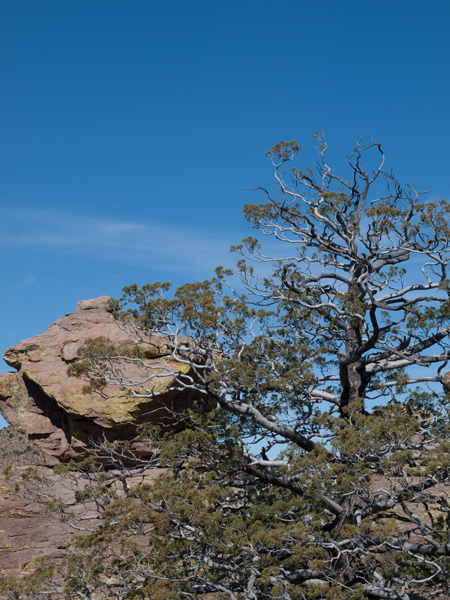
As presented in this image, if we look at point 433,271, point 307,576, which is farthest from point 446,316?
point 307,576

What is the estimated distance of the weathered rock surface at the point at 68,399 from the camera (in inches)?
544

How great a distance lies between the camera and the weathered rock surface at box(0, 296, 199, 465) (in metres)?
13.8

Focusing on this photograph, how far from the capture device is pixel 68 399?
46.1 ft

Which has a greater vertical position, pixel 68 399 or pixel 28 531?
pixel 68 399

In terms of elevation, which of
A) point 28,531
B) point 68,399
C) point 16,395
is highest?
point 16,395

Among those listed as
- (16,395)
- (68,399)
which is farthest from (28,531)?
(16,395)

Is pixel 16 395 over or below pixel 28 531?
over

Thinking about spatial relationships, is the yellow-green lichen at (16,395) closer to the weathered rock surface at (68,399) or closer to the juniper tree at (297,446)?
the weathered rock surface at (68,399)

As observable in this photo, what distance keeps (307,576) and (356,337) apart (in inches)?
176

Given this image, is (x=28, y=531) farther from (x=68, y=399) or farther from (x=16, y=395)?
(x=16, y=395)

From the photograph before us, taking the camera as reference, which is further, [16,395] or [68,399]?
[16,395]

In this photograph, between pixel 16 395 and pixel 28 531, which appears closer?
pixel 28 531

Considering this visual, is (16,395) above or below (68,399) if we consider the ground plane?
above

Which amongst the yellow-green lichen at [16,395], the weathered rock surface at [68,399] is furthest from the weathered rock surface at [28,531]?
the yellow-green lichen at [16,395]
